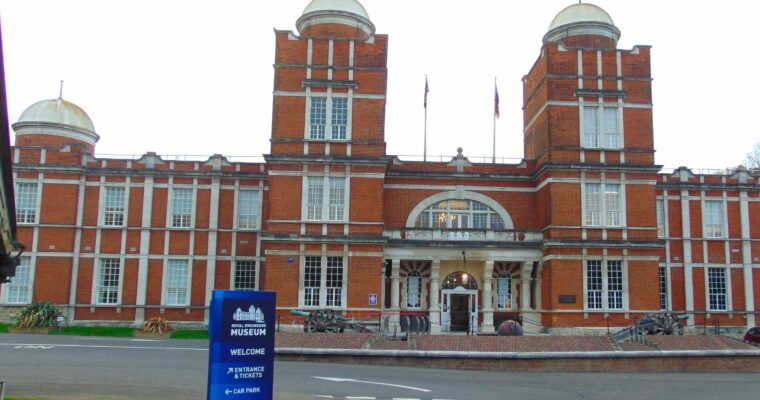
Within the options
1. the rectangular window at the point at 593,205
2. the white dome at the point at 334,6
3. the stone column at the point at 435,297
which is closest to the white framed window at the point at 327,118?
the white dome at the point at 334,6

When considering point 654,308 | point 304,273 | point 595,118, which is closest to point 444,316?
point 304,273

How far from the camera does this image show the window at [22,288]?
37969mm

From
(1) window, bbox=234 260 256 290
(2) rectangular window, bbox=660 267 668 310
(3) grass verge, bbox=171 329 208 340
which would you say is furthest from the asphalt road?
(2) rectangular window, bbox=660 267 668 310

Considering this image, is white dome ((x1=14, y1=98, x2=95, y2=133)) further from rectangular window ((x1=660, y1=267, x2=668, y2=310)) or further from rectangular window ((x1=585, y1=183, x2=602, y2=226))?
rectangular window ((x1=660, y1=267, x2=668, y2=310))

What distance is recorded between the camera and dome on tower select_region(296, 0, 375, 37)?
37406 mm

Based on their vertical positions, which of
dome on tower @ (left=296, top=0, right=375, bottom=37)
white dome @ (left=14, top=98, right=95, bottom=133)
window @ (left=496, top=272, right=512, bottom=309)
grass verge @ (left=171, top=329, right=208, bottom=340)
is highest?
dome on tower @ (left=296, top=0, right=375, bottom=37)

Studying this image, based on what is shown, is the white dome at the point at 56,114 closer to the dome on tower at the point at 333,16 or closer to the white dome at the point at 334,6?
the dome on tower at the point at 333,16

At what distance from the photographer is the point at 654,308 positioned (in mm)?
35406

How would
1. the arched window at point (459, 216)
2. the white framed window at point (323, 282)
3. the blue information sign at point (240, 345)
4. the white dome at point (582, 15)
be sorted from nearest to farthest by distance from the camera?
1. the blue information sign at point (240, 345)
2. the white framed window at point (323, 282)
3. the arched window at point (459, 216)
4. the white dome at point (582, 15)

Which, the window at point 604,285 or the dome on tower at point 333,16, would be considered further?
the dome on tower at point 333,16

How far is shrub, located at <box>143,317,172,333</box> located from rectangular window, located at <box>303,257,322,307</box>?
741 cm

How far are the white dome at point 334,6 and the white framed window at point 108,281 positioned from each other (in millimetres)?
17410

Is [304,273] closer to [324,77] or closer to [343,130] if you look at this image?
[343,130]

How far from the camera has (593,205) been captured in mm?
36281
